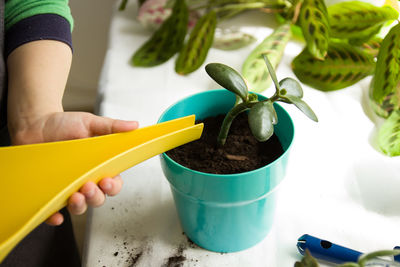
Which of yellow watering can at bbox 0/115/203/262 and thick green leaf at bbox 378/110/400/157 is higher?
yellow watering can at bbox 0/115/203/262

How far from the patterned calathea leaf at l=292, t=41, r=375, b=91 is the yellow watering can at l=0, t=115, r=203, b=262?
13.5 inches

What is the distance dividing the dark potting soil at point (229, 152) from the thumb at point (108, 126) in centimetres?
6

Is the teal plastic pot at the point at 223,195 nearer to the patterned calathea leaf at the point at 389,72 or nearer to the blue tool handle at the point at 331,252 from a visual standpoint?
the blue tool handle at the point at 331,252

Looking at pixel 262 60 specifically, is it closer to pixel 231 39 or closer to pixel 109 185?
pixel 231 39

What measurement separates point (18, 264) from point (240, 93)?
0.46 m

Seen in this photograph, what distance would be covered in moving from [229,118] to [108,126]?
156 millimetres

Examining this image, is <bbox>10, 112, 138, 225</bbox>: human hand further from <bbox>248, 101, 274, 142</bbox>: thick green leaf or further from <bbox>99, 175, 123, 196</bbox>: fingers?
<bbox>248, 101, 274, 142</bbox>: thick green leaf

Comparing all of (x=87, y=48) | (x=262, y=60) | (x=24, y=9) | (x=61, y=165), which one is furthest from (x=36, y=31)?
(x=87, y=48)

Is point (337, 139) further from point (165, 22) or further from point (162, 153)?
point (165, 22)

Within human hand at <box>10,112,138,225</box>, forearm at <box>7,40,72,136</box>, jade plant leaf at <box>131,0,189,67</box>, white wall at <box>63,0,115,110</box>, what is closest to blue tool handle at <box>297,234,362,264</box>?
human hand at <box>10,112,138,225</box>

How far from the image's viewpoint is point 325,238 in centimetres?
48

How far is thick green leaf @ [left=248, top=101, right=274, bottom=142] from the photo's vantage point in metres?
0.37

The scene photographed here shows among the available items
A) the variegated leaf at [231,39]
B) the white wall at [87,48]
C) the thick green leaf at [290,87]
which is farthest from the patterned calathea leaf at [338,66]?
the white wall at [87,48]

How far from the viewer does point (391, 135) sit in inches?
23.0
